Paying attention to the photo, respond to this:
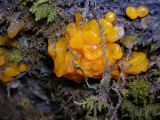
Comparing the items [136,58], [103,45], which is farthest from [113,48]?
[136,58]

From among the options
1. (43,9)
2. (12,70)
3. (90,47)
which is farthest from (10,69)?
(90,47)

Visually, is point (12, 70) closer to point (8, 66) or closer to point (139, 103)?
point (8, 66)

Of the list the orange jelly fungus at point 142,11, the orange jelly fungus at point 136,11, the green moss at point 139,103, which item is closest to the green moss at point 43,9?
the orange jelly fungus at point 136,11

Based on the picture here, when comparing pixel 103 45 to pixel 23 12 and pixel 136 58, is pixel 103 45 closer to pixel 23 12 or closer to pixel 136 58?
pixel 136 58

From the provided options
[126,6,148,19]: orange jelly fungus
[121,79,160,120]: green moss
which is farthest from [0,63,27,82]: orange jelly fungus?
[126,6,148,19]: orange jelly fungus

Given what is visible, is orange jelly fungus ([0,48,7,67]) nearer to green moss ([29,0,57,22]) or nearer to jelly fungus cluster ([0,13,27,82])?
jelly fungus cluster ([0,13,27,82])

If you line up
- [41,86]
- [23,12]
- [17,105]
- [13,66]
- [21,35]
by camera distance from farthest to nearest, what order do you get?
[17,105], [41,86], [13,66], [21,35], [23,12]
